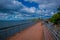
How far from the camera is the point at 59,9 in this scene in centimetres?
3027

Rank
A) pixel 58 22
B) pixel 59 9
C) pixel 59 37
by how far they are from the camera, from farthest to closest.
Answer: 1. pixel 59 9
2. pixel 58 22
3. pixel 59 37

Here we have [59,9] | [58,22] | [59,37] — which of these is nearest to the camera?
[59,37]

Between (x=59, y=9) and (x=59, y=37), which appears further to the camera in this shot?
(x=59, y=9)

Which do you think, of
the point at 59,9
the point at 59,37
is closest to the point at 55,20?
the point at 59,9

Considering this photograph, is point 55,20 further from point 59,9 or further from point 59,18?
point 59,9

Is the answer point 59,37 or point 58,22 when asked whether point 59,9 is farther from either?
point 59,37

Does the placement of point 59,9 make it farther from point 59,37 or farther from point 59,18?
point 59,37

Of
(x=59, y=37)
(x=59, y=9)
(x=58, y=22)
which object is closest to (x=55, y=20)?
(x=58, y=22)

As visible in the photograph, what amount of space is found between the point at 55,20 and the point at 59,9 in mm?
5223

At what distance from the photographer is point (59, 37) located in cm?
629

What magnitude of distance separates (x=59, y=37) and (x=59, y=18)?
1972cm

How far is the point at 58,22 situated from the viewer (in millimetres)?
25281

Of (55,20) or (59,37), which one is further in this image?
(55,20)

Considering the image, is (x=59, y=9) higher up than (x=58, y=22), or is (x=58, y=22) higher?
(x=59, y=9)
